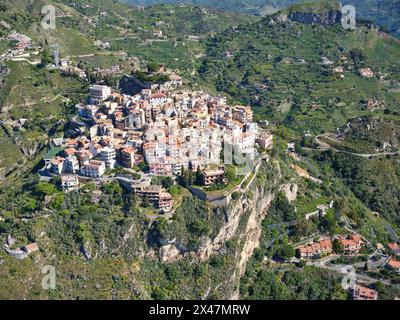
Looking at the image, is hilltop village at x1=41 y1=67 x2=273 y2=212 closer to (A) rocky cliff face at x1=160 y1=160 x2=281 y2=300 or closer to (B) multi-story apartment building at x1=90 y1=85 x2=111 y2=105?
(B) multi-story apartment building at x1=90 y1=85 x2=111 y2=105

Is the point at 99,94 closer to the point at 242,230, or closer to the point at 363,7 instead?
the point at 242,230

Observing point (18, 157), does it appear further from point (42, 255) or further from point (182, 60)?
point (182, 60)

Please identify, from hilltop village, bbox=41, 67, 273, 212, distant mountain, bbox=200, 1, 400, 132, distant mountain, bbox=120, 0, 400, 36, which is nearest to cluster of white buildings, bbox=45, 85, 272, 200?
hilltop village, bbox=41, 67, 273, 212

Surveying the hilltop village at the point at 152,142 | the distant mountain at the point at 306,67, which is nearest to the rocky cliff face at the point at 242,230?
the hilltop village at the point at 152,142

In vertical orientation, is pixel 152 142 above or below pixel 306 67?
above

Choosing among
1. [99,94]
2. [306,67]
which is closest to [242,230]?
[99,94]
